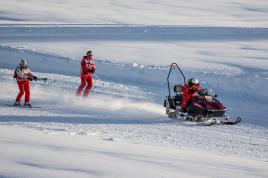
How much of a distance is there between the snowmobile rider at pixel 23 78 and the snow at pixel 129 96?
465 millimetres

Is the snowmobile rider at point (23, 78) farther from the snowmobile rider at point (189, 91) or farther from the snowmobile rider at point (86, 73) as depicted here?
the snowmobile rider at point (189, 91)

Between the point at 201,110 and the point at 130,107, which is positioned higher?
the point at 201,110

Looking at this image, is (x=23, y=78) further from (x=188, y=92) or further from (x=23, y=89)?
(x=188, y=92)

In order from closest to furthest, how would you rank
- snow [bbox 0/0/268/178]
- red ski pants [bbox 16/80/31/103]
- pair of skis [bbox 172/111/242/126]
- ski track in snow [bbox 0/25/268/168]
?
snow [bbox 0/0/268/178], ski track in snow [bbox 0/25/268/168], pair of skis [bbox 172/111/242/126], red ski pants [bbox 16/80/31/103]

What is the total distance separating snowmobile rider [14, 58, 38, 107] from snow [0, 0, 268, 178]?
465 mm

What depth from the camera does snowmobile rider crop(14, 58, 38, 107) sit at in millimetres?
15125

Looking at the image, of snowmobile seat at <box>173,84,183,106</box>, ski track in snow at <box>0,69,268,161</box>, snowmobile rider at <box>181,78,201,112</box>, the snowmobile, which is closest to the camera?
ski track in snow at <box>0,69,268,161</box>

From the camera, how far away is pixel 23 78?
1516 centimetres

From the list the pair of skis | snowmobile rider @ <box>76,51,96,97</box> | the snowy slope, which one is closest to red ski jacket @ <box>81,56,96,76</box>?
snowmobile rider @ <box>76,51,96,97</box>

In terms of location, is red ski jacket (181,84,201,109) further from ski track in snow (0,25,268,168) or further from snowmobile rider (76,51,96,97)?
snowmobile rider (76,51,96,97)

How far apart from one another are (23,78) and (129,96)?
3431mm

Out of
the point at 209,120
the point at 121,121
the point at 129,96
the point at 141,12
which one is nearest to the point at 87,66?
the point at 129,96

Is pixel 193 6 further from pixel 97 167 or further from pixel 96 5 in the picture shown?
pixel 97 167

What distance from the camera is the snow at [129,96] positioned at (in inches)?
281
